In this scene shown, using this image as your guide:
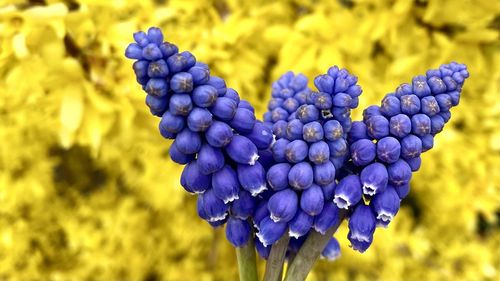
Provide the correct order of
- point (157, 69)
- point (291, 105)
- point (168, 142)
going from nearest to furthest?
point (157, 69), point (291, 105), point (168, 142)

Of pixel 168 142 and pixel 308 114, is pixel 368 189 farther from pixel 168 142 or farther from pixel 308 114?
pixel 168 142

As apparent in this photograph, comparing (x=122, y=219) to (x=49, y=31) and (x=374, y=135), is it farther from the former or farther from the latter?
(x=374, y=135)

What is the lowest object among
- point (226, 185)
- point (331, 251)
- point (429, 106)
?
point (331, 251)

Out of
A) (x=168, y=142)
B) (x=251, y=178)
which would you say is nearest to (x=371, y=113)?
(x=251, y=178)

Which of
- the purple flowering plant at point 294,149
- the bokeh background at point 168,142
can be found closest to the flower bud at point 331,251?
A: the purple flowering plant at point 294,149

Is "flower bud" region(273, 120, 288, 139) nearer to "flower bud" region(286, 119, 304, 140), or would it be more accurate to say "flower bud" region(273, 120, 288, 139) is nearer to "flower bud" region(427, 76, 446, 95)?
"flower bud" region(286, 119, 304, 140)

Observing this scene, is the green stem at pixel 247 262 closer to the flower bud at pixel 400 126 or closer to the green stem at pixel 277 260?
the green stem at pixel 277 260

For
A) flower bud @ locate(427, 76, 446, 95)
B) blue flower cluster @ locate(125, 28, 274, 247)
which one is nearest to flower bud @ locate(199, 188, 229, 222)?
blue flower cluster @ locate(125, 28, 274, 247)

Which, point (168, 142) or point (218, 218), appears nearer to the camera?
point (218, 218)
